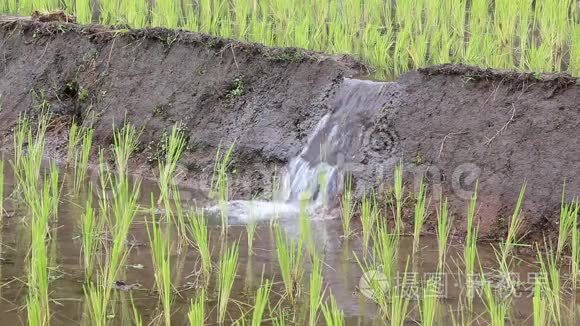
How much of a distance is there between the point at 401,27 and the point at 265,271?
3.05 meters

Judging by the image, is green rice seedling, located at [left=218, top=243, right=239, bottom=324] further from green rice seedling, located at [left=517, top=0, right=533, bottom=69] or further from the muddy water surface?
green rice seedling, located at [left=517, top=0, right=533, bottom=69]

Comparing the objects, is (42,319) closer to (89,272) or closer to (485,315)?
(89,272)

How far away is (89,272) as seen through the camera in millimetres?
3496

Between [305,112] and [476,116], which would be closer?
[476,116]

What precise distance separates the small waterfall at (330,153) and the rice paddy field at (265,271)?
34 centimetres

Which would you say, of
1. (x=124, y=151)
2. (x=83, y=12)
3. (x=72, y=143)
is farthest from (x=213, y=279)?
(x=83, y=12)

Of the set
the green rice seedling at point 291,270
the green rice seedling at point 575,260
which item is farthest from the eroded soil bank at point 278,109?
the green rice seedling at point 291,270

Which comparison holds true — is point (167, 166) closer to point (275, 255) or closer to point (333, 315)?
point (275, 255)

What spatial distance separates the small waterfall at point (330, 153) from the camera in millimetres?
5121

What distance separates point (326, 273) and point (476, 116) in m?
1.57

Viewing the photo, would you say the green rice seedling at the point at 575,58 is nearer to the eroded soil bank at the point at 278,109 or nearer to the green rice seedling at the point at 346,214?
the eroded soil bank at the point at 278,109

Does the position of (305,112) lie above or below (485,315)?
above

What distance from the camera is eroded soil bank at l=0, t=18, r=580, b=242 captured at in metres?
4.55

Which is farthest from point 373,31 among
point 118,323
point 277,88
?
point 118,323
